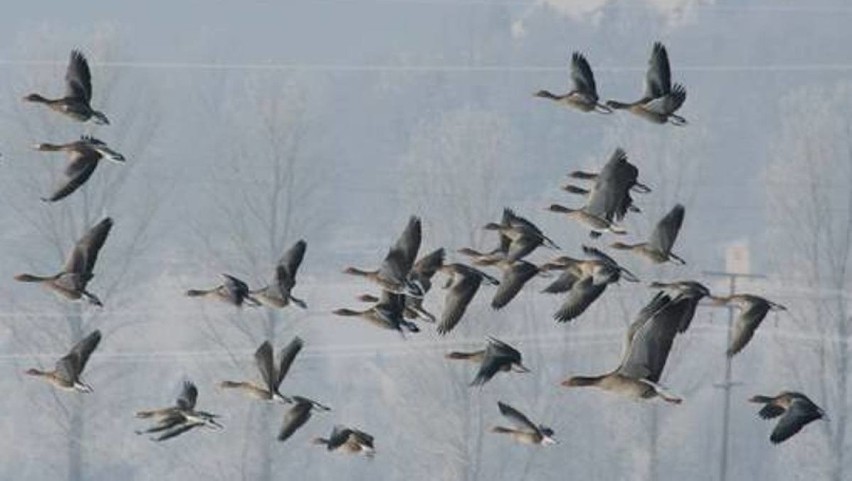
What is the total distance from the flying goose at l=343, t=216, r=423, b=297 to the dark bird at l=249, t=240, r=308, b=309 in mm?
463

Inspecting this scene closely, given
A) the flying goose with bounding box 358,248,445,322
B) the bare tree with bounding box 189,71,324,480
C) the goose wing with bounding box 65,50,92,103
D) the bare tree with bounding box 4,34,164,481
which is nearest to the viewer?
the flying goose with bounding box 358,248,445,322

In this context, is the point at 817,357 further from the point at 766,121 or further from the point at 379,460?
the point at 766,121

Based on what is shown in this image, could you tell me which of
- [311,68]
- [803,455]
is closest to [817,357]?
[803,455]

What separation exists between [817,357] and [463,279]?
46005 millimetres

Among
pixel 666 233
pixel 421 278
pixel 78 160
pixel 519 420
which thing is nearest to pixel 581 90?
pixel 666 233

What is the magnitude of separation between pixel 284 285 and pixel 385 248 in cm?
6398

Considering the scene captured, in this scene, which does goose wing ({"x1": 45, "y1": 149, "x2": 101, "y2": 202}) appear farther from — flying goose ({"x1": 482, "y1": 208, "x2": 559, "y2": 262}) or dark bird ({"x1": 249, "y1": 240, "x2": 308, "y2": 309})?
flying goose ({"x1": 482, "y1": 208, "x2": 559, "y2": 262})

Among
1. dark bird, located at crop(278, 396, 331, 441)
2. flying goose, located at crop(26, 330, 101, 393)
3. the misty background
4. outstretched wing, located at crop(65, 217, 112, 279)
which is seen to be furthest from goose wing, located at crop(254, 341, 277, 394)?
the misty background

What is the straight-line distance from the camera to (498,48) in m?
99.6

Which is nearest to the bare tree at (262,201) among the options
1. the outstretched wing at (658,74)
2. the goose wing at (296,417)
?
the goose wing at (296,417)

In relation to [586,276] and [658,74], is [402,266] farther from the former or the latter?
[658,74]

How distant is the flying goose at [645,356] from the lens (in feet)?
28.8

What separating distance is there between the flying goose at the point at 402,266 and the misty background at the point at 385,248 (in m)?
42.0

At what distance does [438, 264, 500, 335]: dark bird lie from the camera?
36.2 feet
